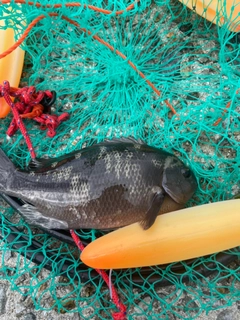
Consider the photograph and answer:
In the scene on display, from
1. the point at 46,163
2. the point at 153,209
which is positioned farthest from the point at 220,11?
the point at 46,163

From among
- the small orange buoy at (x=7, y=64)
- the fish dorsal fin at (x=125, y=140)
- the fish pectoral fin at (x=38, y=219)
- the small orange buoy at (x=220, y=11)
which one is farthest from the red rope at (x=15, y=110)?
the small orange buoy at (x=220, y=11)

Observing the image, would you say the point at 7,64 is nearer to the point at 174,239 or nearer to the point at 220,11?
the point at 220,11

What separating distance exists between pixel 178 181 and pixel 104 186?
1.31ft

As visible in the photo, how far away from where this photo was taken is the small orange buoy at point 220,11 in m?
2.14

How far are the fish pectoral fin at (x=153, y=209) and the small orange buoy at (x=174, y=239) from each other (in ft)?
0.10

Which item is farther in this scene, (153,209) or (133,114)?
(133,114)

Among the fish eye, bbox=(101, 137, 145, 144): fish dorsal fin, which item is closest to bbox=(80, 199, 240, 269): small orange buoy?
the fish eye

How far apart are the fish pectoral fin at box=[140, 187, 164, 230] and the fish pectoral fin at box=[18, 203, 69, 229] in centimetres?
46

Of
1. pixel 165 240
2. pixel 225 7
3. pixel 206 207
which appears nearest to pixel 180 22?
pixel 225 7

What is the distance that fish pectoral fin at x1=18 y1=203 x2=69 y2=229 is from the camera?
2.01m

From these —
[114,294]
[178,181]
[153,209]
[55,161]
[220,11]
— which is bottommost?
[114,294]

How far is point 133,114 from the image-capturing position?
2.24m

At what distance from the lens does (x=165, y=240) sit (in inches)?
71.0

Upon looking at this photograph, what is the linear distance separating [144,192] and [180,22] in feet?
4.12
